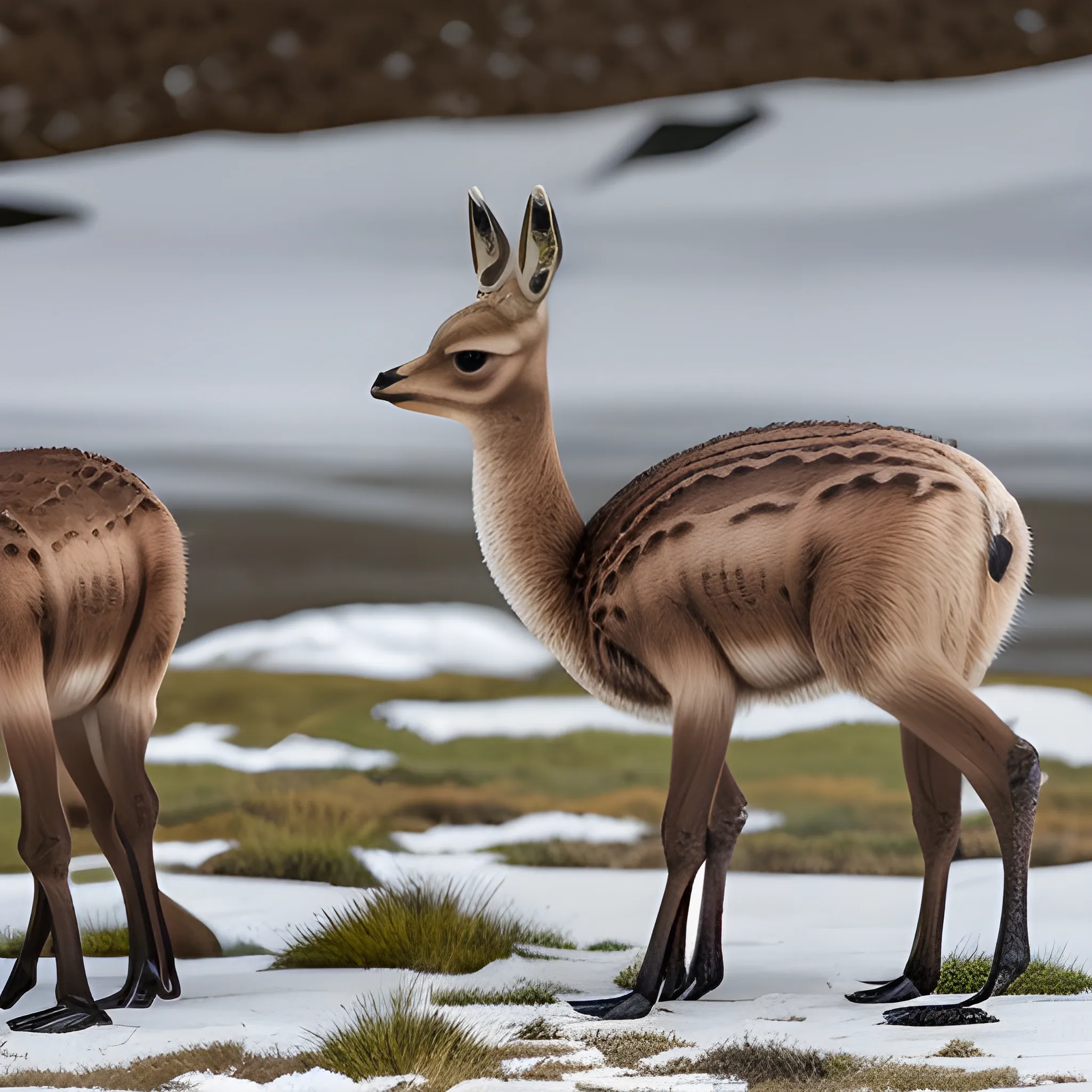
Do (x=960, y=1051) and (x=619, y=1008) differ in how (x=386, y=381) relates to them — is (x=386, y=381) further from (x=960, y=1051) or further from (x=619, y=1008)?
(x=960, y=1051)

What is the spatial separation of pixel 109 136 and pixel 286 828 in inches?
95.0

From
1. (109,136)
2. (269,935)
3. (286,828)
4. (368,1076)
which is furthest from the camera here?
(109,136)

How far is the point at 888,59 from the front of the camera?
488 centimetres

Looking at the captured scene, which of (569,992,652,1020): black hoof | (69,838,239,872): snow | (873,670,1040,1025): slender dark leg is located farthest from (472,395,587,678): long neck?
(69,838,239,872): snow

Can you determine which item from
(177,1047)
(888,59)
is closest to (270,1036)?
(177,1047)

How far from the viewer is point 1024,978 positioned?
3.62 meters

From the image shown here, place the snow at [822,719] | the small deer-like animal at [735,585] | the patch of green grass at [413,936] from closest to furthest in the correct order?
the small deer-like animal at [735,585] < the patch of green grass at [413,936] < the snow at [822,719]

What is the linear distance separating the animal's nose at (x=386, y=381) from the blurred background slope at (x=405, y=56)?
5.76 feet

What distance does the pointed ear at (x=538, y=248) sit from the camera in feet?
11.5

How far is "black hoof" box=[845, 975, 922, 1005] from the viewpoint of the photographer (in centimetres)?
344

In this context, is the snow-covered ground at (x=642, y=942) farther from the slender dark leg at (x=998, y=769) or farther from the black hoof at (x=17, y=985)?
the slender dark leg at (x=998, y=769)

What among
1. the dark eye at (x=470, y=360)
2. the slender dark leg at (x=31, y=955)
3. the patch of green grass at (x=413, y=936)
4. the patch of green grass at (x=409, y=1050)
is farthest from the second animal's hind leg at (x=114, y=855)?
the dark eye at (x=470, y=360)

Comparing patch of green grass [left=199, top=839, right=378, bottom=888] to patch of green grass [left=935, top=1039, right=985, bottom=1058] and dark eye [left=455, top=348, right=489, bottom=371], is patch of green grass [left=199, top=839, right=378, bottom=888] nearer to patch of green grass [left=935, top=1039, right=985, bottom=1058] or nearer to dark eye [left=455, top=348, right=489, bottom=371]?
dark eye [left=455, top=348, right=489, bottom=371]

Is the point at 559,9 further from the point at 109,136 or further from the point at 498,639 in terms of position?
the point at 498,639
